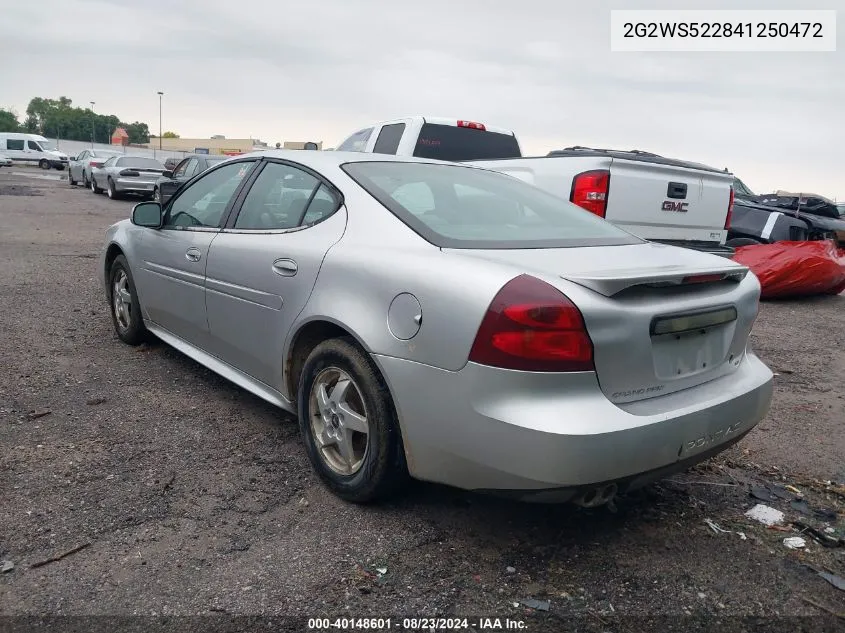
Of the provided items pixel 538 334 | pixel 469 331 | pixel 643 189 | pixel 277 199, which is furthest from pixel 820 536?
pixel 643 189

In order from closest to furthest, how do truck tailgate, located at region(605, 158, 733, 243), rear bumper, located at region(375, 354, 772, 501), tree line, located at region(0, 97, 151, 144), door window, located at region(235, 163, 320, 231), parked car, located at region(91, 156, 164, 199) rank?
rear bumper, located at region(375, 354, 772, 501) → door window, located at region(235, 163, 320, 231) → truck tailgate, located at region(605, 158, 733, 243) → parked car, located at region(91, 156, 164, 199) → tree line, located at region(0, 97, 151, 144)

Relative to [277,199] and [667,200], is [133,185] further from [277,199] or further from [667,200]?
[277,199]

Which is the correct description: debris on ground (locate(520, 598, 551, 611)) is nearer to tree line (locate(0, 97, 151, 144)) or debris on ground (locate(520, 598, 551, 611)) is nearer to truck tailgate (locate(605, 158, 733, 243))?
truck tailgate (locate(605, 158, 733, 243))

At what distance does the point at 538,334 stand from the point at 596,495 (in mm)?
632

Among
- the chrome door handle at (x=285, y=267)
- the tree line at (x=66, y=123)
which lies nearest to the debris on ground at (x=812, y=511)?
the chrome door handle at (x=285, y=267)

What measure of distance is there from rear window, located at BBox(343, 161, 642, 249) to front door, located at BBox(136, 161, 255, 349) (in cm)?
104

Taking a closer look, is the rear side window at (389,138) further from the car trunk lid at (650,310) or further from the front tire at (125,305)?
the car trunk lid at (650,310)

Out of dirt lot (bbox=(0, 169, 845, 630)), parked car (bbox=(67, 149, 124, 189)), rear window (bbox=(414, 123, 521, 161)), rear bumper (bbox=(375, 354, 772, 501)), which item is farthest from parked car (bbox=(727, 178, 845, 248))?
parked car (bbox=(67, 149, 124, 189))

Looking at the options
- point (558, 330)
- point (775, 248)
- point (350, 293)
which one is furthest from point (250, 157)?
point (775, 248)

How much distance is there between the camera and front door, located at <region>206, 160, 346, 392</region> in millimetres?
3203

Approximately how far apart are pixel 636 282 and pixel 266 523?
1724mm

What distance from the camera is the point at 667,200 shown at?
6.53 m

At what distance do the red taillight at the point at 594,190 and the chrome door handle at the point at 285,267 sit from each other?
341 centimetres

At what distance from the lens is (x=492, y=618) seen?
2.31 m
